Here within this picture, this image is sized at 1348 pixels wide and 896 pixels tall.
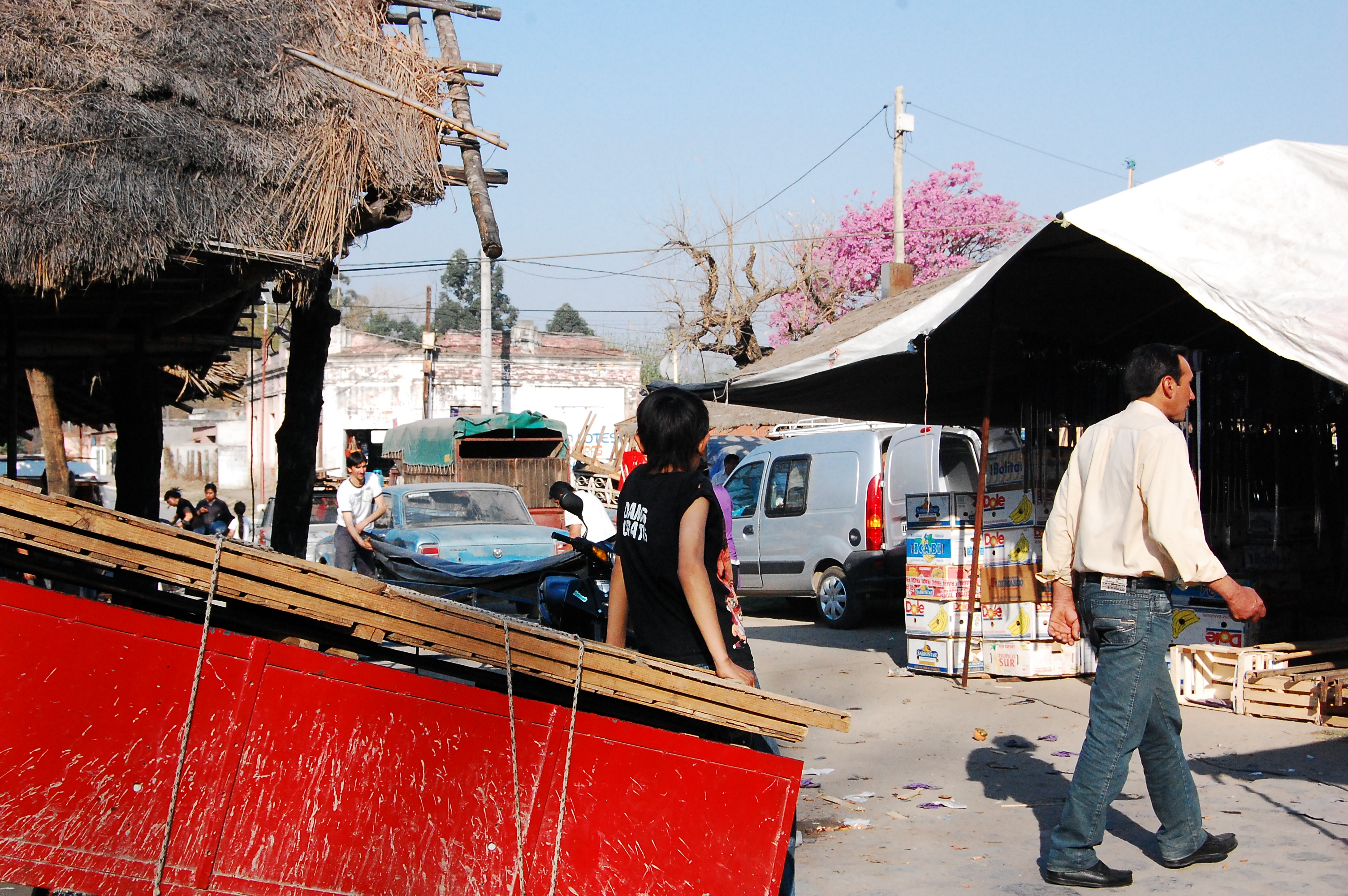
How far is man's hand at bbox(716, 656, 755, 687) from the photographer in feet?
10.9

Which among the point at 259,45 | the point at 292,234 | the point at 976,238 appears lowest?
the point at 292,234

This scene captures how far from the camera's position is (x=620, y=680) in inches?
118

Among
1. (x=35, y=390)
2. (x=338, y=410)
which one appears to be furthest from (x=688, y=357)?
(x=35, y=390)

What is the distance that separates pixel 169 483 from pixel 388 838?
4134 cm

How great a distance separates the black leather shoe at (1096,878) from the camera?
392 centimetres

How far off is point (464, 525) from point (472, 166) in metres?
5.81

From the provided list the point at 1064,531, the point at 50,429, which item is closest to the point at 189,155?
the point at 50,429

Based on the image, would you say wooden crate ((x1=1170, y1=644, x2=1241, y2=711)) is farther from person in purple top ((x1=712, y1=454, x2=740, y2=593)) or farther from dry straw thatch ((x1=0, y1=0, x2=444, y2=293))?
dry straw thatch ((x1=0, y1=0, x2=444, y2=293))

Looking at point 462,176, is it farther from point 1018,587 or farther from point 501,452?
point 501,452

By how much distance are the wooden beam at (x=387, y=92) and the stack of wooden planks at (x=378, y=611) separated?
14.7 ft

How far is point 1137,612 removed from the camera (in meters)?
3.90

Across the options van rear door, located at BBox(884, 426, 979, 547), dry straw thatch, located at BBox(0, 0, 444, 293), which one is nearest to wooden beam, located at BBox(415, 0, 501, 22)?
dry straw thatch, located at BBox(0, 0, 444, 293)

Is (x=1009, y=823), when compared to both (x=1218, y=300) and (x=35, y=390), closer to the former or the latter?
(x=1218, y=300)

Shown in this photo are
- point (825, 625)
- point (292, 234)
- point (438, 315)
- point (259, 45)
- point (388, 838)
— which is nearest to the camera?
point (388, 838)
